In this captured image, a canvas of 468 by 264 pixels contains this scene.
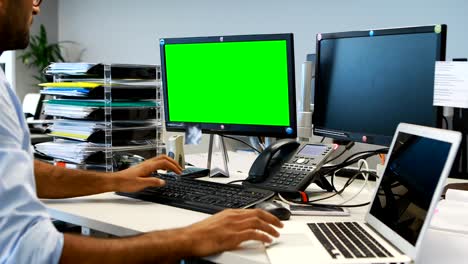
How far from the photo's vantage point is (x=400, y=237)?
908mm

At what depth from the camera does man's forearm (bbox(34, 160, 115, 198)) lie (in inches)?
51.2

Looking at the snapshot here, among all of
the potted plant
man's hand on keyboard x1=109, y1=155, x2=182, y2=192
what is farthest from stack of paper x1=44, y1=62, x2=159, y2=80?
the potted plant

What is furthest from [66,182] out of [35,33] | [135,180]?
[35,33]

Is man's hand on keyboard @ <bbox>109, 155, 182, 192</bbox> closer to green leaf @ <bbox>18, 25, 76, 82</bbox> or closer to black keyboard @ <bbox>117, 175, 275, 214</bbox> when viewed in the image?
black keyboard @ <bbox>117, 175, 275, 214</bbox>

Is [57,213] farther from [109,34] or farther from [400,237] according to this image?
[109,34]

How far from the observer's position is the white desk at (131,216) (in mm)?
928

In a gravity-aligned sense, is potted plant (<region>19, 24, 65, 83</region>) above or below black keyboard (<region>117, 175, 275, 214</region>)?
above

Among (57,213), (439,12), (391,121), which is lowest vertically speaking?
(57,213)

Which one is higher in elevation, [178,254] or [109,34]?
[109,34]

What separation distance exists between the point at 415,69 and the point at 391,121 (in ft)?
0.51

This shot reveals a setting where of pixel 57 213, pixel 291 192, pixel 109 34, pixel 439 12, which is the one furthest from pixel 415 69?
pixel 109 34

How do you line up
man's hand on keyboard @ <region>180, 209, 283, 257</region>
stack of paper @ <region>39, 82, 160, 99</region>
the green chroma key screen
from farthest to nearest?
stack of paper @ <region>39, 82, 160, 99</region> < the green chroma key screen < man's hand on keyboard @ <region>180, 209, 283, 257</region>

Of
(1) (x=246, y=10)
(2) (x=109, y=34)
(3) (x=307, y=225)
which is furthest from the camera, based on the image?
(2) (x=109, y=34)

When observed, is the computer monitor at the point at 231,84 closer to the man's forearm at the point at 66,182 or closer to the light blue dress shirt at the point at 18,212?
the man's forearm at the point at 66,182
